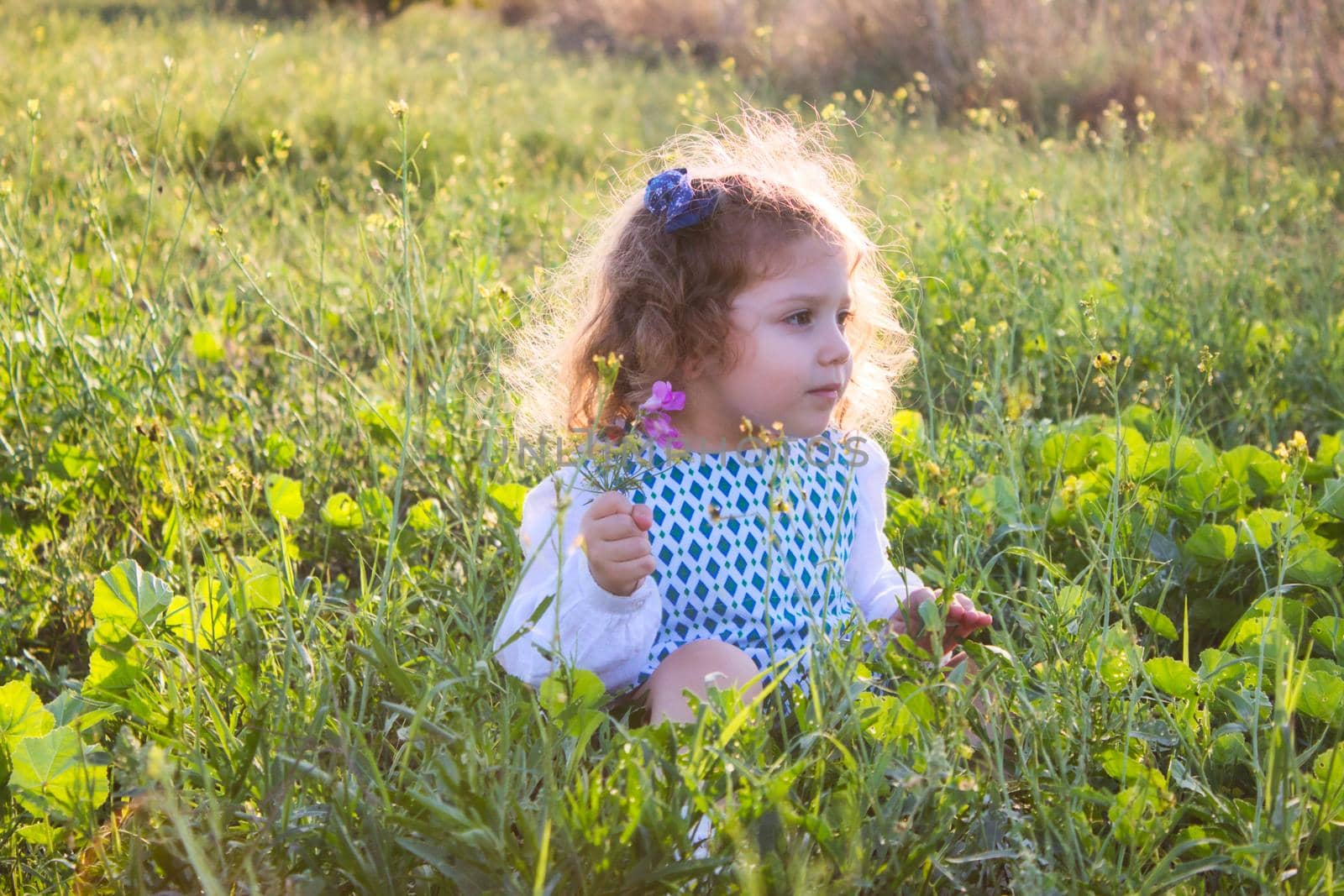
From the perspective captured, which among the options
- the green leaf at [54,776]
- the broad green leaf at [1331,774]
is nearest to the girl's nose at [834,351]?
the broad green leaf at [1331,774]

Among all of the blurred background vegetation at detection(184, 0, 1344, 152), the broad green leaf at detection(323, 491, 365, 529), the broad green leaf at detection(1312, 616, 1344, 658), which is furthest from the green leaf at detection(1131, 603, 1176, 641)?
the blurred background vegetation at detection(184, 0, 1344, 152)

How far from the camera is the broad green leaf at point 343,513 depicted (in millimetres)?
2043

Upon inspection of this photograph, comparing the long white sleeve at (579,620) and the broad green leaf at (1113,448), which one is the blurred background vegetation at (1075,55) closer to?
the broad green leaf at (1113,448)

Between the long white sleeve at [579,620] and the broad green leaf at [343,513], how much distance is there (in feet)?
1.49

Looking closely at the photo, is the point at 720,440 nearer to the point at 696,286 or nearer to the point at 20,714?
the point at 696,286

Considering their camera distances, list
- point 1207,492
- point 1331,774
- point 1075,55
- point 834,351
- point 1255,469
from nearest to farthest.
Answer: point 1331,774 < point 834,351 < point 1207,492 < point 1255,469 < point 1075,55

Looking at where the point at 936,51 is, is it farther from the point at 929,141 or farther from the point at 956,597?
the point at 956,597

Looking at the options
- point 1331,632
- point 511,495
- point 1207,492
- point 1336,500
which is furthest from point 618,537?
point 1336,500

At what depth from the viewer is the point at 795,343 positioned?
1740 mm

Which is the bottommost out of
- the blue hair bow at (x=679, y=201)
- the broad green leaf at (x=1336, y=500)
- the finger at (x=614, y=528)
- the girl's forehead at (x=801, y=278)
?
the broad green leaf at (x=1336, y=500)

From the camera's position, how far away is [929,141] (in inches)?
235

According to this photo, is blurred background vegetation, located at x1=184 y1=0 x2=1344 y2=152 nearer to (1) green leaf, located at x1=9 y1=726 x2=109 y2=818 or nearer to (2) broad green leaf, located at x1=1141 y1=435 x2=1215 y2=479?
(2) broad green leaf, located at x1=1141 y1=435 x2=1215 y2=479

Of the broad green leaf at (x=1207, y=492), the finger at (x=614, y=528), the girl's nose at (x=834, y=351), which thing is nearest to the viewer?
the finger at (x=614, y=528)

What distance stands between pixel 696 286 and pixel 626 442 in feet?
1.81
